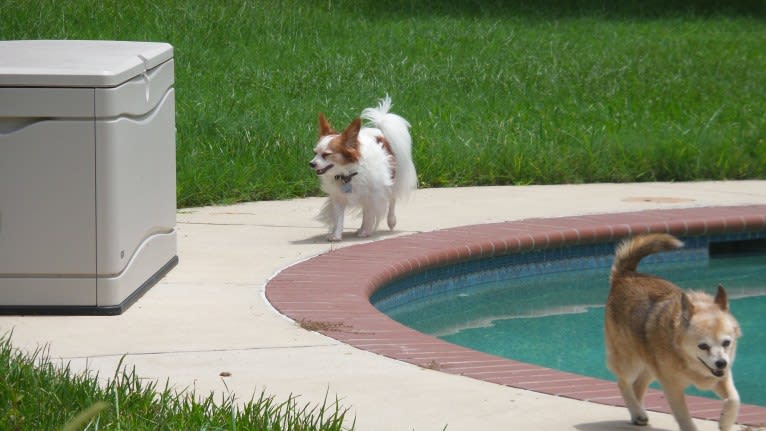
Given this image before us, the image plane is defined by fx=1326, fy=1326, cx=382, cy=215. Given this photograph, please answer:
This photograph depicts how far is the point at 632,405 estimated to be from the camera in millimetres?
5207

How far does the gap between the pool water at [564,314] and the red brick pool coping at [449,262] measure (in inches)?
10.9

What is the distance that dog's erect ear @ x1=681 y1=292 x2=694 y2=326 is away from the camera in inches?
183

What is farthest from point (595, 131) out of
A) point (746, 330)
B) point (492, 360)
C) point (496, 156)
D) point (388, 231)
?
point (492, 360)

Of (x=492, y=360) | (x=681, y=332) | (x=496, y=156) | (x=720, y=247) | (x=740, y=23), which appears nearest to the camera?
(x=681, y=332)

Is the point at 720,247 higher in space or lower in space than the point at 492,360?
lower

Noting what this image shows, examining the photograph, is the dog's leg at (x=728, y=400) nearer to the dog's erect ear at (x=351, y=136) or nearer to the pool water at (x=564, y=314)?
the pool water at (x=564, y=314)

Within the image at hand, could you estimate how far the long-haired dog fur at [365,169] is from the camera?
9.27 meters

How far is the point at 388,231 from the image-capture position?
9.91 metres

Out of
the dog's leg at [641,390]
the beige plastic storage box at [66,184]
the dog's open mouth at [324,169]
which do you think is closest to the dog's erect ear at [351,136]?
the dog's open mouth at [324,169]

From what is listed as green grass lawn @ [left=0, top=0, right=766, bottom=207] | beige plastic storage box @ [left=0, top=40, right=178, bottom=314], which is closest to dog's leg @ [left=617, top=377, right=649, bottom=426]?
beige plastic storage box @ [left=0, top=40, right=178, bottom=314]

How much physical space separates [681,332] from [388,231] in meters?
5.34

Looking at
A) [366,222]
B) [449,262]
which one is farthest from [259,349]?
[366,222]

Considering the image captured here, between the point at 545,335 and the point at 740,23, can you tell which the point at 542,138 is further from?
the point at 740,23

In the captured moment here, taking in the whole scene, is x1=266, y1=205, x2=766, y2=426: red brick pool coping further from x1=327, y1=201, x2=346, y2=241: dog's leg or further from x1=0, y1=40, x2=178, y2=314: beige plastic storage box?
x1=0, y1=40, x2=178, y2=314: beige plastic storage box
